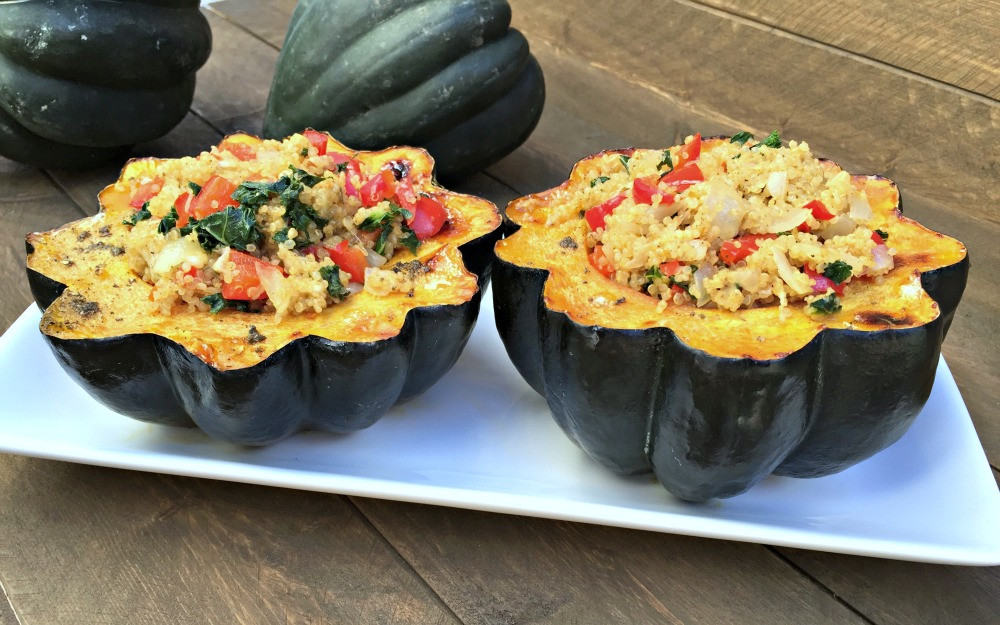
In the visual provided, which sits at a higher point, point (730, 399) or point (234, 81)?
point (730, 399)

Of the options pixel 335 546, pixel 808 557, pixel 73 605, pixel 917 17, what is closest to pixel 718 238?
pixel 808 557

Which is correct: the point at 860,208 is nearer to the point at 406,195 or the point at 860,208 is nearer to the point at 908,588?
the point at 908,588

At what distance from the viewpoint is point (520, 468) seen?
222cm

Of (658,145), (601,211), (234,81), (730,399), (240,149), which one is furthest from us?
(234,81)

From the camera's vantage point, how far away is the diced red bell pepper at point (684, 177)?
2303 millimetres

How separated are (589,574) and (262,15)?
12.3ft

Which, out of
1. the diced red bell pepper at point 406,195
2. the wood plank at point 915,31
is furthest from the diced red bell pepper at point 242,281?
the wood plank at point 915,31

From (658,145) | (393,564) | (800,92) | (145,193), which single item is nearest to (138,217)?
(145,193)

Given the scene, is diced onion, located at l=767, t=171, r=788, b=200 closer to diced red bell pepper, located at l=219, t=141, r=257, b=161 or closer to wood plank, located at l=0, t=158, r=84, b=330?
diced red bell pepper, located at l=219, t=141, r=257, b=161

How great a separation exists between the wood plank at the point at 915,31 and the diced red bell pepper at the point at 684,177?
4.82 ft

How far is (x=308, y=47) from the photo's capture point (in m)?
3.40

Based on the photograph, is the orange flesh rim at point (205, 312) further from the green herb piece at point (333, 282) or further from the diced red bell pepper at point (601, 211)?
the diced red bell pepper at point (601, 211)

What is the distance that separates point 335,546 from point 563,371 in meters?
0.62

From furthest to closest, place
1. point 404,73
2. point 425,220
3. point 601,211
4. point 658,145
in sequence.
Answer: point 658,145
point 404,73
point 425,220
point 601,211
